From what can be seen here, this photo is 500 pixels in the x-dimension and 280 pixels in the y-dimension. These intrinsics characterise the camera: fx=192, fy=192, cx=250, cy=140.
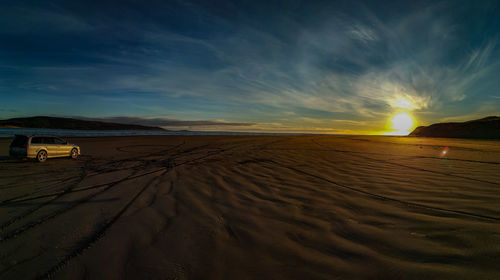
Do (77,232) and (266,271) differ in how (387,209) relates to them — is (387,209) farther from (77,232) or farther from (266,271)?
(77,232)

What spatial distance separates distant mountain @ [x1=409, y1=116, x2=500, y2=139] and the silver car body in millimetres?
50353

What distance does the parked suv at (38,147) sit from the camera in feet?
30.5

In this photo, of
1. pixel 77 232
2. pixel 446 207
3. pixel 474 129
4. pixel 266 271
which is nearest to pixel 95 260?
pixel 77 232

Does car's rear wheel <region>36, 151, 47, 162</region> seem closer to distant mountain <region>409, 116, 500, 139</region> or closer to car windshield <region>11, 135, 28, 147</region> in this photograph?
car windshield <region>11, 135, 28, 147</region>

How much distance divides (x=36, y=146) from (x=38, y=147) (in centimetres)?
9

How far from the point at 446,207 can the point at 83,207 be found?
731cm

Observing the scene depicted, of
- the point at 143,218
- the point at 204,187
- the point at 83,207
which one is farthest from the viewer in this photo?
the point at 204,187

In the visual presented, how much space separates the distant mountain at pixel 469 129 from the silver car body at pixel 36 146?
1982 inches

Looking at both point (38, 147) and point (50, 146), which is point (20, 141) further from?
point (50, 146)

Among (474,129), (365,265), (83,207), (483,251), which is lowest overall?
(83,207)

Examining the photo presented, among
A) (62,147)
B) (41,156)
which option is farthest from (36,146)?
→ (62,147)

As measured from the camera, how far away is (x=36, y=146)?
9.49 metres

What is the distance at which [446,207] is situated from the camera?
370 cm

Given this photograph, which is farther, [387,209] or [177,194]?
[177,194]
